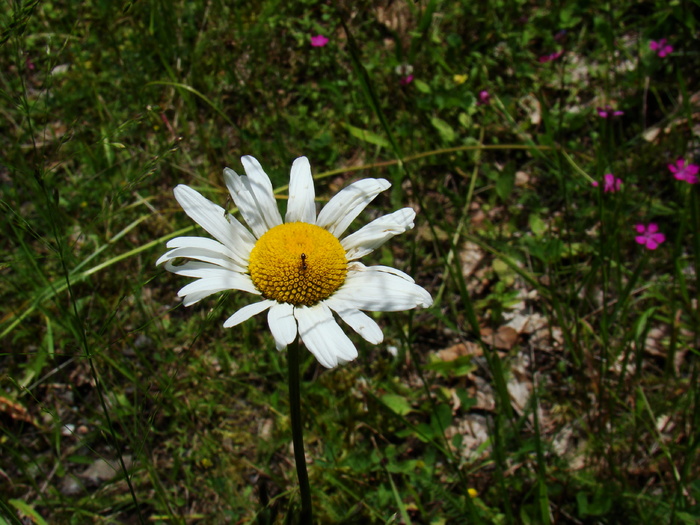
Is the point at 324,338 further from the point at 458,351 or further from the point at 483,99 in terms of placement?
the point at 483,99

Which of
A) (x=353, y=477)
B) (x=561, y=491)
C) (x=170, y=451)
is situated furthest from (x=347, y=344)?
(x=170, y=451)

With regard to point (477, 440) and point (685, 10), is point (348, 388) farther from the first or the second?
point (685, 10)

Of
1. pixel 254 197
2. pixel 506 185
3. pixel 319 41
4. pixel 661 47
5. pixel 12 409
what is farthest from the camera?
pixel 319 41

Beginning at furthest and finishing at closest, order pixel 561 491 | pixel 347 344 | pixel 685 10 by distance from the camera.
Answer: pixel 685 10 → pixel 561 491 → pixel 347 344

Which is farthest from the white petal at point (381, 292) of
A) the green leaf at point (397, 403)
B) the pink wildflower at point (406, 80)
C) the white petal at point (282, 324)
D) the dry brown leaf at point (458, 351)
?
the pink wildflower at point (406, 80)

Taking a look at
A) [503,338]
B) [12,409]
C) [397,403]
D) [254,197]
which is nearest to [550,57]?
[503,338]

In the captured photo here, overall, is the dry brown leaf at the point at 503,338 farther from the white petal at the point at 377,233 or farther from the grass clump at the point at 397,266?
the white petal at the point at 377,233

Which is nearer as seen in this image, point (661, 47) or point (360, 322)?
point (360, 322)
